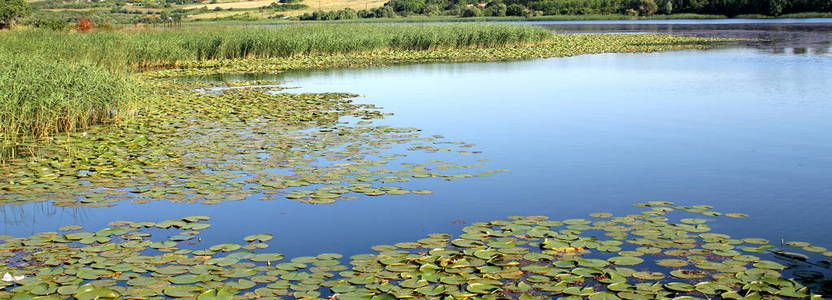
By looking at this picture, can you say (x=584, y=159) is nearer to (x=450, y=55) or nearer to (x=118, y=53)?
(x=118, y=53)

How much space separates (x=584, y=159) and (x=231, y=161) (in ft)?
12.3

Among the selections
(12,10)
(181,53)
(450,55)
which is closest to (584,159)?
(181,53)

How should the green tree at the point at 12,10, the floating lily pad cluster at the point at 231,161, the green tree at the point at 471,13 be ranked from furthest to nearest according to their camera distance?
1. the green tree at the point at 471,13
2. the green tree at the point at 12,10
3. the floating lily pad cluster at the point at 231,161

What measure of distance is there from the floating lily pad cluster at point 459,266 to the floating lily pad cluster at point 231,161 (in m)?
1.31

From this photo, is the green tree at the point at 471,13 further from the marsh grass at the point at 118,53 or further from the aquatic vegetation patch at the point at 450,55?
the marsh grass at the point at 118,53

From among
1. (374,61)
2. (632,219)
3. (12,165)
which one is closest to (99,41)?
(374,61)

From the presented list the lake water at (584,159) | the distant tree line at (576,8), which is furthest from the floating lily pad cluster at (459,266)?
the distant tree line at (576,8)

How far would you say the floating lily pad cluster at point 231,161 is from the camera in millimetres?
7312

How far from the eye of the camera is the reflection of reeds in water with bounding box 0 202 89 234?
657 cm

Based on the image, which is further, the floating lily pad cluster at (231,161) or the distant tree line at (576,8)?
the distant tree line at (576,8)

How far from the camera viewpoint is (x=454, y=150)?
9414mm

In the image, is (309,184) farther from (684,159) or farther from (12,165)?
(684,159)

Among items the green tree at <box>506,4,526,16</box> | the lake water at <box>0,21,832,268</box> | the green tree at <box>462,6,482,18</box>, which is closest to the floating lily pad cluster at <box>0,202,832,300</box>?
the lake water at <box>0,21,832,268</box>

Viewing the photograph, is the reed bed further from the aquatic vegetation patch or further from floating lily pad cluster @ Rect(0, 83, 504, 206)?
floating lily pad cluster @ Rect(0, 83, 504, 206)
